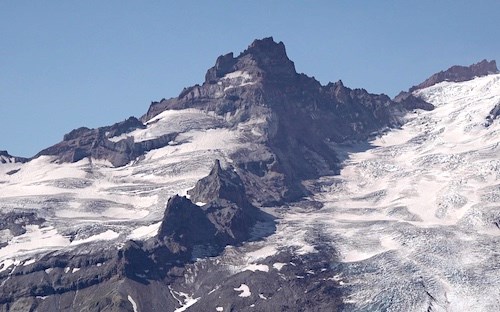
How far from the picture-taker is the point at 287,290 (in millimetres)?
187625

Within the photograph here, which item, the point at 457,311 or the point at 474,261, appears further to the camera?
the point at 474,261

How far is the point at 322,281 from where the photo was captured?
7485 inches

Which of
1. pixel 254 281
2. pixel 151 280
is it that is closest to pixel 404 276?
pixel 254 281

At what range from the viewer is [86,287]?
195 metres

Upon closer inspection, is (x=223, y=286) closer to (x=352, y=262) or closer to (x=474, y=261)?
(x=352, y=262)

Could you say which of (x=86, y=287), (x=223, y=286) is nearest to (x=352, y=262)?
(x=223, y=286)

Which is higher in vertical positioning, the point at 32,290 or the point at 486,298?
the point at 32,290

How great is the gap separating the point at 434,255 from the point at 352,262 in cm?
1344

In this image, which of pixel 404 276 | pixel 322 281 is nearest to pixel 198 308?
pixel 322 281

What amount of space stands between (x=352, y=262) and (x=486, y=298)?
1051 inches

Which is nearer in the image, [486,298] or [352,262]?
[486,298]

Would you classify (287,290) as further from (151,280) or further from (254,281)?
(151,280)

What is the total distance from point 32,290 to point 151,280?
1924 centimetres

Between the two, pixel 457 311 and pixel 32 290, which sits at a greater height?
pixel 32 290
